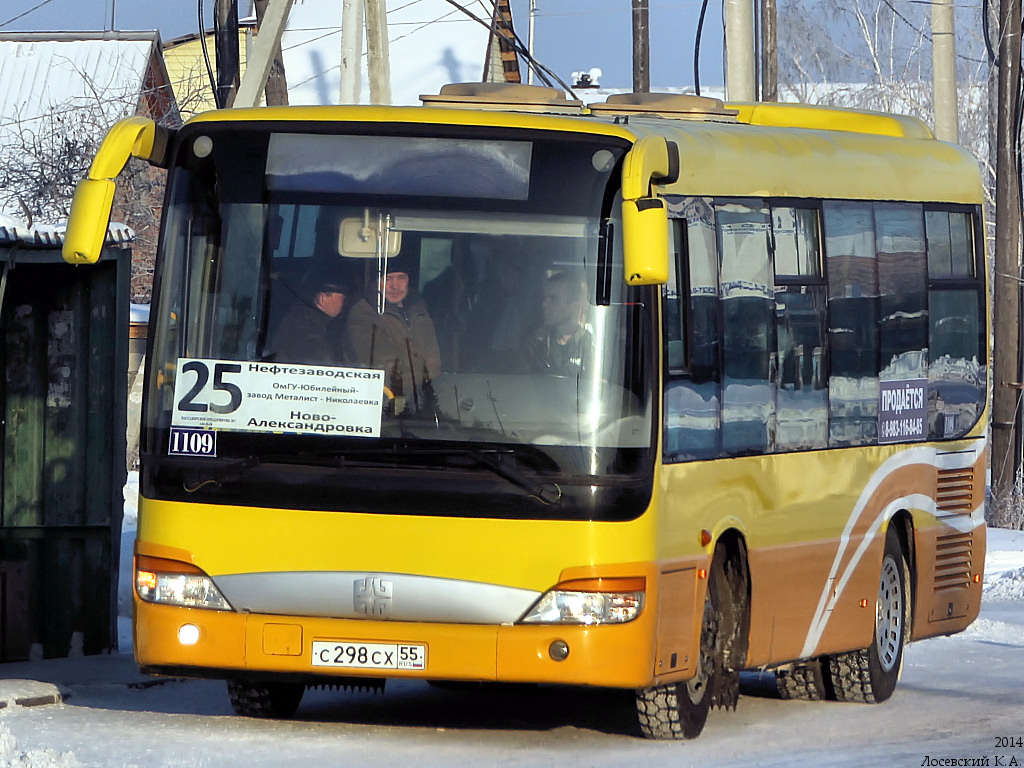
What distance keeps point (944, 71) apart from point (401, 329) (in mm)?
15489

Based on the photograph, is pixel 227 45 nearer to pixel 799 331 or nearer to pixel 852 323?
pixel 852 323

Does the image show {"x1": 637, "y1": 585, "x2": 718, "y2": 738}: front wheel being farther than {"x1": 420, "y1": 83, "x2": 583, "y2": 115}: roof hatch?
No

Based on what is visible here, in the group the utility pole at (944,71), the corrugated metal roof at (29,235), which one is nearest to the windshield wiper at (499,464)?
the corrugated metal roof at (29,235)

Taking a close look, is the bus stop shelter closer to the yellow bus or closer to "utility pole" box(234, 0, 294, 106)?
the yellow bus

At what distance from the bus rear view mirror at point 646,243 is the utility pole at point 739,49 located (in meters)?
8.99

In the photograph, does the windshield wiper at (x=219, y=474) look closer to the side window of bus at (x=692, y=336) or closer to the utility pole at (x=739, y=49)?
the side window of bus at (x=692, y=336)

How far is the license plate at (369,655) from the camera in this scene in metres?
8.32

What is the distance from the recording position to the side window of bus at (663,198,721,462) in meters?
8.75

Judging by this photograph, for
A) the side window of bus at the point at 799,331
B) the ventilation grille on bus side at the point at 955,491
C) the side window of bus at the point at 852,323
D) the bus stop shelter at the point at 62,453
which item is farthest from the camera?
the bus stop shelter at the point at 62,453

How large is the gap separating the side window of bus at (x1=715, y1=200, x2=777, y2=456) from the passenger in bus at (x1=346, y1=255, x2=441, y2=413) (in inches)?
63.5

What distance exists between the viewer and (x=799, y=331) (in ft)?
33.3

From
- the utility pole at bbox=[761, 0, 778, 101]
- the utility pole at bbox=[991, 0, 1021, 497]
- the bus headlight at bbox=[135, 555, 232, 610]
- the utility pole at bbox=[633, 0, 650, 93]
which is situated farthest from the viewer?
the utility pole at bbox=[633, 0, 650, 93]

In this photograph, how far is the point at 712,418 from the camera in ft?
30.1

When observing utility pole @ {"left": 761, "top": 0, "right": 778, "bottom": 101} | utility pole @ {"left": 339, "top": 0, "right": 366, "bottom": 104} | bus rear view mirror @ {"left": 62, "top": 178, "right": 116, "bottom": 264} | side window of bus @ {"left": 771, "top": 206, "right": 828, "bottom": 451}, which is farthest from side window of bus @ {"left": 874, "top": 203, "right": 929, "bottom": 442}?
utility pole @ {"left": 761, "top": 0, "right": 778, "bottom": 101}
